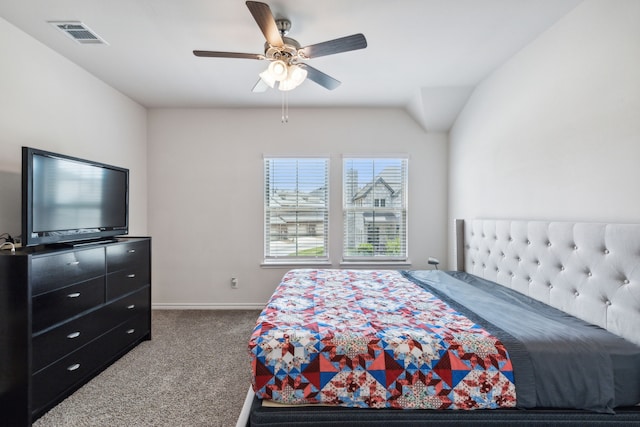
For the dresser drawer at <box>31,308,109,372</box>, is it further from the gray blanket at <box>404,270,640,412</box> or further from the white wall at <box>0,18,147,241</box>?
the gray blanket at <box>404,270,640,412</box>

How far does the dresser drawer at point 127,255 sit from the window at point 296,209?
139 centimetres

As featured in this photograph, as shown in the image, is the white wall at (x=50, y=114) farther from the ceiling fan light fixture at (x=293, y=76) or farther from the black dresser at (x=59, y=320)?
the ceiling fan light fixture at (x=293, y=76)

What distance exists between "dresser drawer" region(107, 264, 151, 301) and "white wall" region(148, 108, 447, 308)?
0.86 m

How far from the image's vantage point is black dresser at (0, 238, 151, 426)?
5.50 feet

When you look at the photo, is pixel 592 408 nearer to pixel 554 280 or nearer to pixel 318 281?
pixel 554 280

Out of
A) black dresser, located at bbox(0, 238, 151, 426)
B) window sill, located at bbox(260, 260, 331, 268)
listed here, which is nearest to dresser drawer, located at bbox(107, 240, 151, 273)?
black dresser, located at bbox(0, 238, 151, 426)

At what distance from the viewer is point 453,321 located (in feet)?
5.41

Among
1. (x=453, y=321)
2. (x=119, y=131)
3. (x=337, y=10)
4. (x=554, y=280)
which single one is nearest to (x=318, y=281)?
(x=453, y=321)

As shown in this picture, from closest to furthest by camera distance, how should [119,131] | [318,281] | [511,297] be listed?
[511,297] < [318,281] < [119,131]

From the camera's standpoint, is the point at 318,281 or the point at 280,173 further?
the point at 280,173

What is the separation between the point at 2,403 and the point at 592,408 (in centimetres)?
321

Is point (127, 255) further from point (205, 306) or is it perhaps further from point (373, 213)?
point (373, 213)

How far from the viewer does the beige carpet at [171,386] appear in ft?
5.86

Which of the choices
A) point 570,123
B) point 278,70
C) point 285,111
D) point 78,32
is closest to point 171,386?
point 278,70
